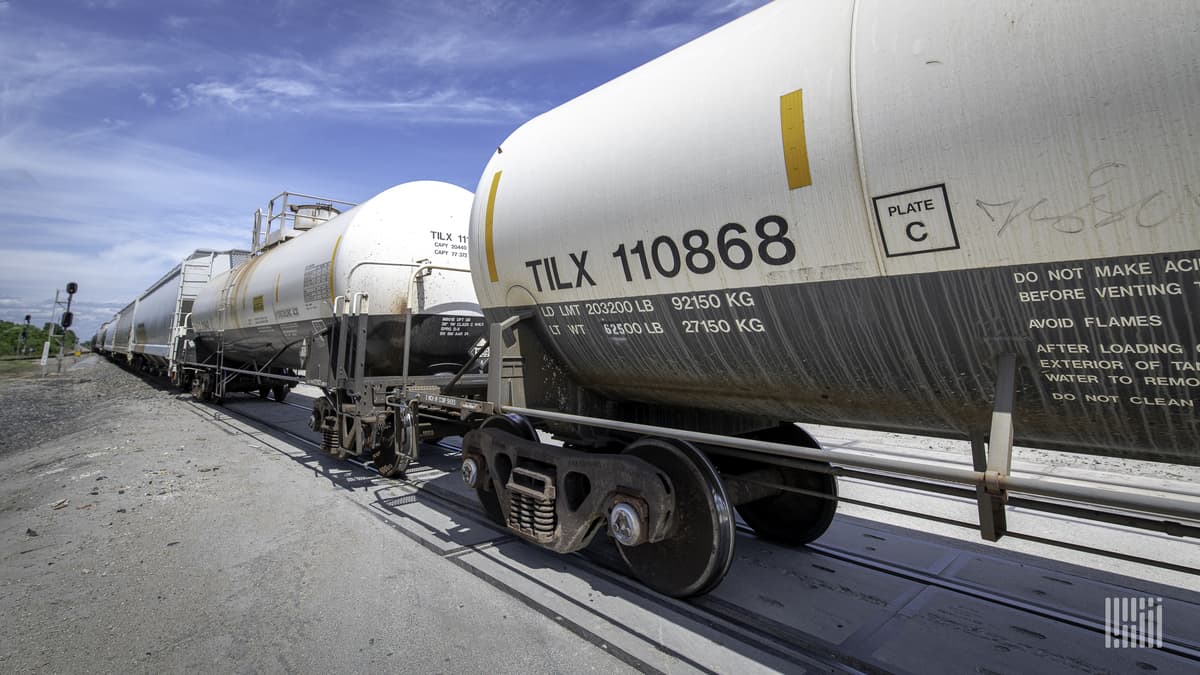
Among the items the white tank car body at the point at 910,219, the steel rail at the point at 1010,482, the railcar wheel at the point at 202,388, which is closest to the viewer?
the steel rail at the point at 1010,482

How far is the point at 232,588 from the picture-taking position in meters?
3.99

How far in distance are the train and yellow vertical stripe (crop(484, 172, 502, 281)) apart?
0.03 m

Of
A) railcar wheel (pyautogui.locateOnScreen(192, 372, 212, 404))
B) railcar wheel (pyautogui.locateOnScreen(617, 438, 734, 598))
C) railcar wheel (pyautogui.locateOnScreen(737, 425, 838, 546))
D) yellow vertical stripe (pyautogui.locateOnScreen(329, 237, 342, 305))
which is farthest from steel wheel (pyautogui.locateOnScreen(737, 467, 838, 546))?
railcar wheel (pyautogui.locateOnScreen(192, 372, 212, 404))

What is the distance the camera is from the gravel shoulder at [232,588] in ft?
10.3

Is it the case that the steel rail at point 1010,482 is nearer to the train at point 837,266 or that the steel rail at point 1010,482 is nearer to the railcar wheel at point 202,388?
the train at point 837,266

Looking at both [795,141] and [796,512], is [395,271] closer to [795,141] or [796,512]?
[796,512]

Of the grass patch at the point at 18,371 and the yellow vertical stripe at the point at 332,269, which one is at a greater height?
the yellow vertical stripe at the point at 332,269

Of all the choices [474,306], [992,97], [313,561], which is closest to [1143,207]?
[992,97]

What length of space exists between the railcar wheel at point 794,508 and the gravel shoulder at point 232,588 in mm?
2202

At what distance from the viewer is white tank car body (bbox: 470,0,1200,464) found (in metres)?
1.88

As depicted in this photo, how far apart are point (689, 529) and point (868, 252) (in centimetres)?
201

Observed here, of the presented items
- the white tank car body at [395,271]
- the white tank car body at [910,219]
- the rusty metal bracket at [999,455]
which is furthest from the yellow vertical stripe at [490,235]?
the rusty metal bracket at [999,455]

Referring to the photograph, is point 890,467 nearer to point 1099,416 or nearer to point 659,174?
point 1099,416

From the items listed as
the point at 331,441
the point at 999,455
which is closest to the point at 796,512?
the point at 999,455
